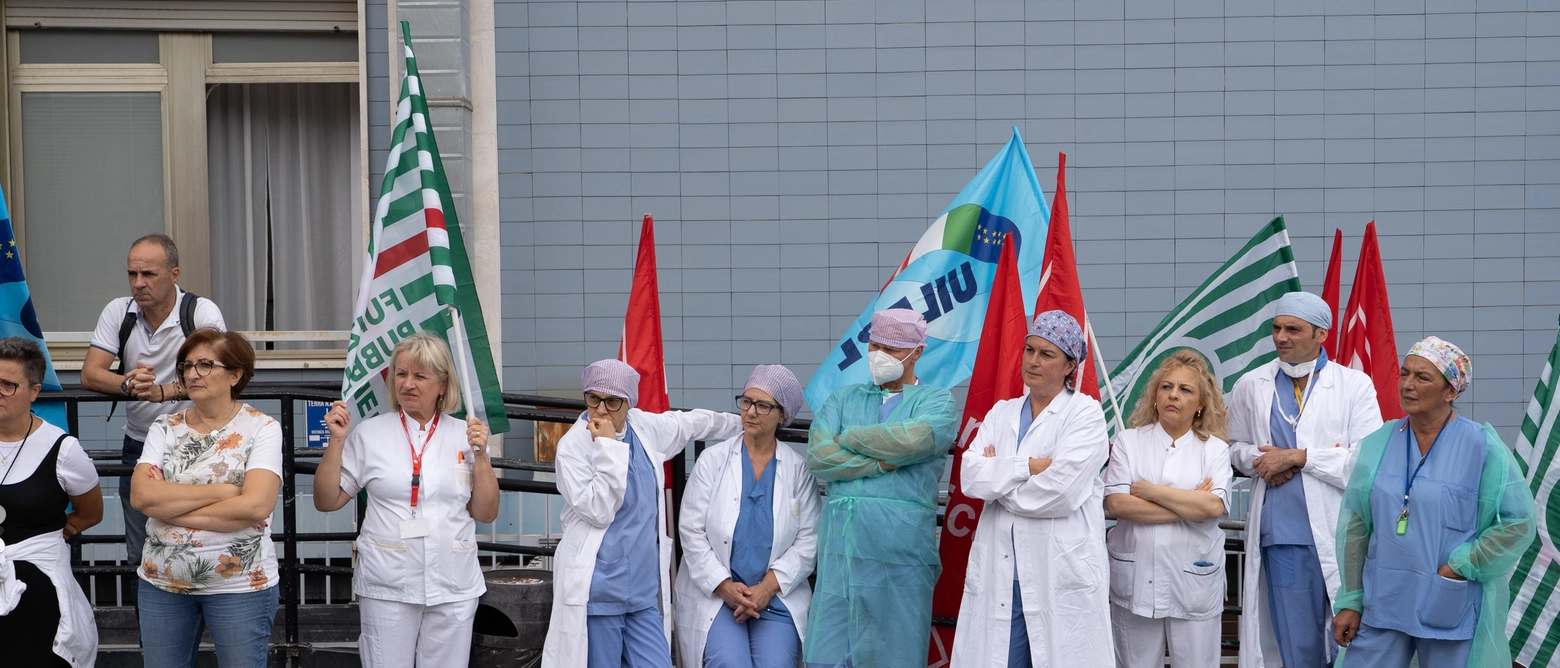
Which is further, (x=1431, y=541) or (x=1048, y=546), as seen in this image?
(x=1048, y=546)

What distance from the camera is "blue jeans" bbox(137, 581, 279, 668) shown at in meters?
4.23

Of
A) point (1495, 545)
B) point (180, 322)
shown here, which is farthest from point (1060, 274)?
point (180, 322)

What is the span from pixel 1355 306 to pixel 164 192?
7167 millimetres

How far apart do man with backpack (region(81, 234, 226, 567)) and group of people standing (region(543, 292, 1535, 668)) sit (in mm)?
1847

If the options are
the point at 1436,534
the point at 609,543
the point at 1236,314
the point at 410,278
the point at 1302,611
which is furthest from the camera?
the point at 1236,314

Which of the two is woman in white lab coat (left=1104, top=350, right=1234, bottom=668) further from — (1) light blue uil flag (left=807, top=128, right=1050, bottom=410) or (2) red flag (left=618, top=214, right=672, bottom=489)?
(2) red flag (left=618, top=214, right=672, bottom=489)

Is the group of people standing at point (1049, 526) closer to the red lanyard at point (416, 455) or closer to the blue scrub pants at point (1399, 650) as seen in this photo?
the blue scrub pants at point (1399, 650)

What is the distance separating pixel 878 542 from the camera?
457cm

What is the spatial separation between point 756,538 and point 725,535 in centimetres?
12

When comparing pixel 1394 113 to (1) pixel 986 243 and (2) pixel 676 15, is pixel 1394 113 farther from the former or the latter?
(2) pixel 676 15

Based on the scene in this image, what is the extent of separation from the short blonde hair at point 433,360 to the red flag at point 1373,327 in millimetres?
4331

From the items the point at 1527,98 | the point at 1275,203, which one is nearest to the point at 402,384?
the point at 1275,203

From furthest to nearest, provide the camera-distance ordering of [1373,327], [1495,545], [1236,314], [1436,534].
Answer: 1. [1373,327]
2. [1236,314]
3. [1436,534]
4. [1495,545]

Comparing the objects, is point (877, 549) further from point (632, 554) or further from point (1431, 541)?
point (1431, 541)
